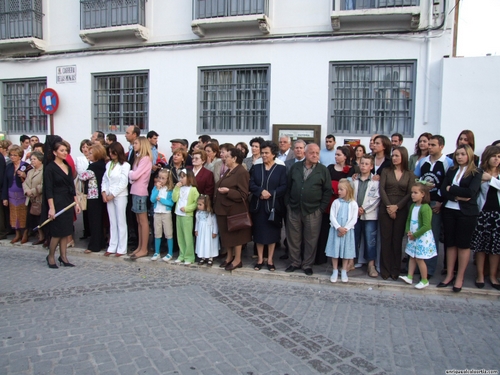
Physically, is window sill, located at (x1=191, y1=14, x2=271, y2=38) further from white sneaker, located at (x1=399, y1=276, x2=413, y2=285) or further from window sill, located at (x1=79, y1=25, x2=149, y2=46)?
white sneaker, located at (x1=399, y1=276, x2=413, y2=285)

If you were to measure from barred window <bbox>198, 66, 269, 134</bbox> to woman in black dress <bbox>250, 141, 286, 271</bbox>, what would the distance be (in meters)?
4.63

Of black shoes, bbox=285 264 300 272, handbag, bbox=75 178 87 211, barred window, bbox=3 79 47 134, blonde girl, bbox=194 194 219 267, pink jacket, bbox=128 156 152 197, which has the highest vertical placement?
barred window, bbox=3 79 47 134

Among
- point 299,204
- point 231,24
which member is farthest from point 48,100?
point 299,204

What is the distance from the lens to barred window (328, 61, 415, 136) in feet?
32.4

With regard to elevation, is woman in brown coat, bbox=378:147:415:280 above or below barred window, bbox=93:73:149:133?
below

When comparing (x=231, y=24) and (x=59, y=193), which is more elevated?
(x=231, y=24)

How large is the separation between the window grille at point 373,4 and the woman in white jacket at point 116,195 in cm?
640

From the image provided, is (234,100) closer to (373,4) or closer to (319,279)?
(373,4)

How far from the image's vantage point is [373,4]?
9719mm

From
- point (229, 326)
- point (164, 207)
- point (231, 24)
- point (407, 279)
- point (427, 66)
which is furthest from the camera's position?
point (231, 24)

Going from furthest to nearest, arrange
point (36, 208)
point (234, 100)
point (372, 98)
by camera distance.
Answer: point (234, 100)
point (372, 98)
point (36, 208)

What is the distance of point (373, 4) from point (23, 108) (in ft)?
37.2

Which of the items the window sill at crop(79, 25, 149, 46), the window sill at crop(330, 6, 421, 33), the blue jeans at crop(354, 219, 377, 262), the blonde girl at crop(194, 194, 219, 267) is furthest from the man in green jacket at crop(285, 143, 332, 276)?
the window sill at crop(79, 25, 149, 46)

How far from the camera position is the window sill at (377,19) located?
30.6ft
